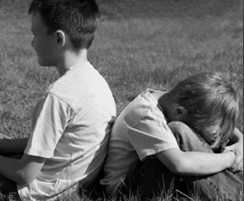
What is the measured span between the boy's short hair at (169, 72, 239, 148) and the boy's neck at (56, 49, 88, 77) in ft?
1.87

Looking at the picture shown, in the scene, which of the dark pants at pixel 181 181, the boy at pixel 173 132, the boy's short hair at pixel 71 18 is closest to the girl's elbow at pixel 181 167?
the boy at pixel 173 132

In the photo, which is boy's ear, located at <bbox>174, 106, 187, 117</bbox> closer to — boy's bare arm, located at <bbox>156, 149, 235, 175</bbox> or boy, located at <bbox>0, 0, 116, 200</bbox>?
boy's bare arm, located at <bbox>156, 149, 235, 175</bbox>

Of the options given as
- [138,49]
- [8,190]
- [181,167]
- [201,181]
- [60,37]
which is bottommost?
[138,49]

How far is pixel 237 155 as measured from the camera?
3.14 meters

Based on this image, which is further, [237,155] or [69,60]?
[237,155]

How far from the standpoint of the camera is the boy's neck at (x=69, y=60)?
2.94 m

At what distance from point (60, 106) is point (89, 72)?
0.31 meters

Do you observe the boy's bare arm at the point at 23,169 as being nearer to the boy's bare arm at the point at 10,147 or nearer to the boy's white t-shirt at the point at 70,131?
the boy's white t-shirt at the point at 70,131

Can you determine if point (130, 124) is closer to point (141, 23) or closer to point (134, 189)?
point (134, 189)

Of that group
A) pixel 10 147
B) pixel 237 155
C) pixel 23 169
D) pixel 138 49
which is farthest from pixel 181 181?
pixel 138 49

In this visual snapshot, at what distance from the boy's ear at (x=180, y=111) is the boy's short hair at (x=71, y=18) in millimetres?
645

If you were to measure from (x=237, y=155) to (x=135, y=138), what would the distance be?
0.70 metres

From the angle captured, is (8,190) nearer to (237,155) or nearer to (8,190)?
(8,190)

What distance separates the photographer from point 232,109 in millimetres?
2969
